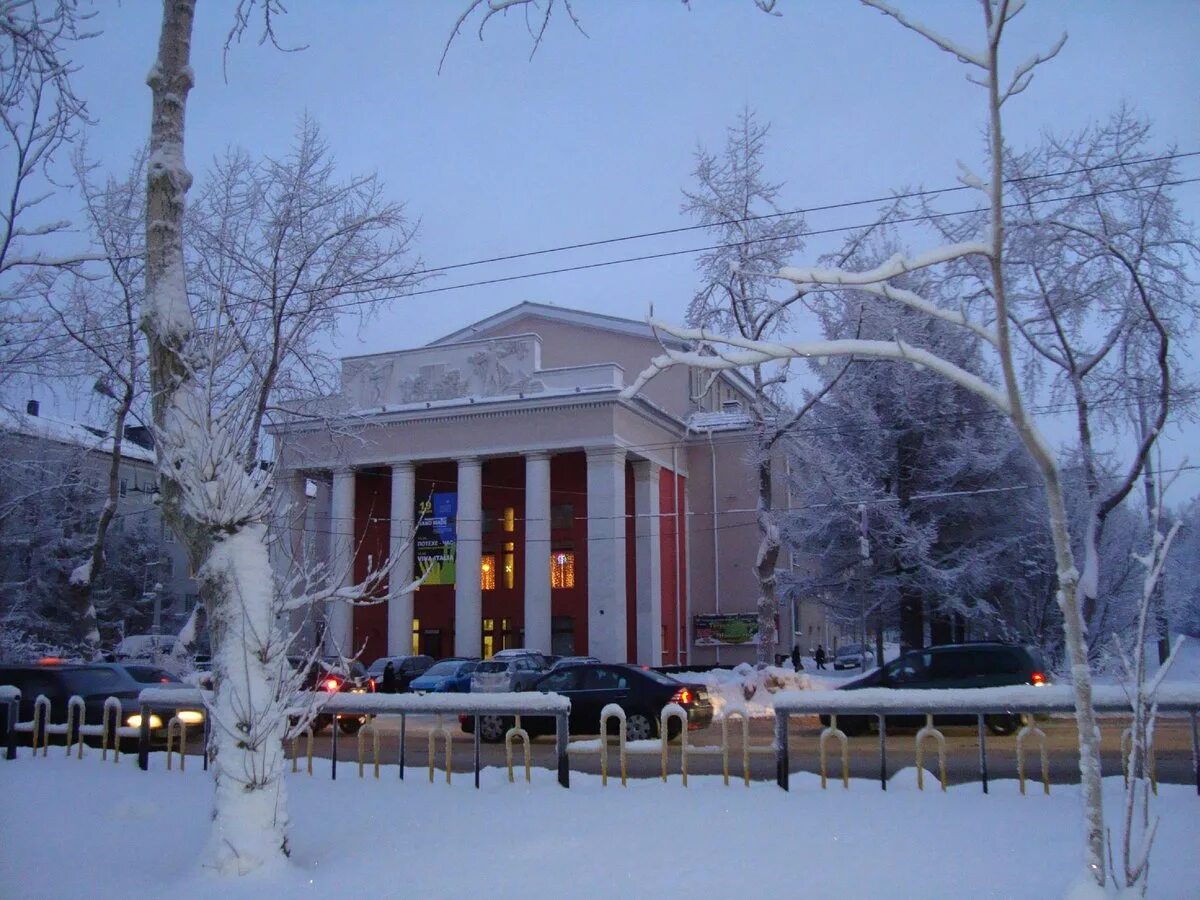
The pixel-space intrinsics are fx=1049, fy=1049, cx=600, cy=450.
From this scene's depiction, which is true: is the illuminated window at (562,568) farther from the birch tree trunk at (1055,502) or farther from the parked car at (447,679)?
the birch tree trunk at (1055,502)

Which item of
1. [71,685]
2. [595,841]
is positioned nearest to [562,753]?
[595,841]

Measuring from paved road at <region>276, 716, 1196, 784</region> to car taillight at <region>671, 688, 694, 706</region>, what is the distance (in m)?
Answer: 0.82

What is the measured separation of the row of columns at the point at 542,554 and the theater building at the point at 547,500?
65 millimetres

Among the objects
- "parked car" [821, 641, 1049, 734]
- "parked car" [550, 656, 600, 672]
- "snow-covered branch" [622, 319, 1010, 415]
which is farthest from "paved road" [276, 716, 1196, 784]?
"snow-covered branch" [622, 319, 1010, 415]

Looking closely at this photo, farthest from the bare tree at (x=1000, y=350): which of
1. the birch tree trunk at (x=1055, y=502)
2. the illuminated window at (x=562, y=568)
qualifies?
the illuminated window at (x=562, y=568)

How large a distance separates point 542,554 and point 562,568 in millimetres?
4393

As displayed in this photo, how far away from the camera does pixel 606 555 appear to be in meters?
41.2

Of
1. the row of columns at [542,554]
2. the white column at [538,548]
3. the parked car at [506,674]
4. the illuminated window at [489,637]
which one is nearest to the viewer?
the parked car at [506,674]

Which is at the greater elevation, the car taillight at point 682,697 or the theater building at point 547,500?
the theater building at point 547,500

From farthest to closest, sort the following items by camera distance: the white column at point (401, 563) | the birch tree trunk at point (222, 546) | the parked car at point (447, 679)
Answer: the white column at point (401, 563) → the parked car at point (447, 679) → the birch tree trunk at point (222, 546)

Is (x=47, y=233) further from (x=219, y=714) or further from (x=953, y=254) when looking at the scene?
(x=953, y=254)

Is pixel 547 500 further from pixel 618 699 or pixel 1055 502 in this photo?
pixel 1055 502

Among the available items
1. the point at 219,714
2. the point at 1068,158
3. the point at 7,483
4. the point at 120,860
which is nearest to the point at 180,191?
the point at 219,714

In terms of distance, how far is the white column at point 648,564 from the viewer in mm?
43406
